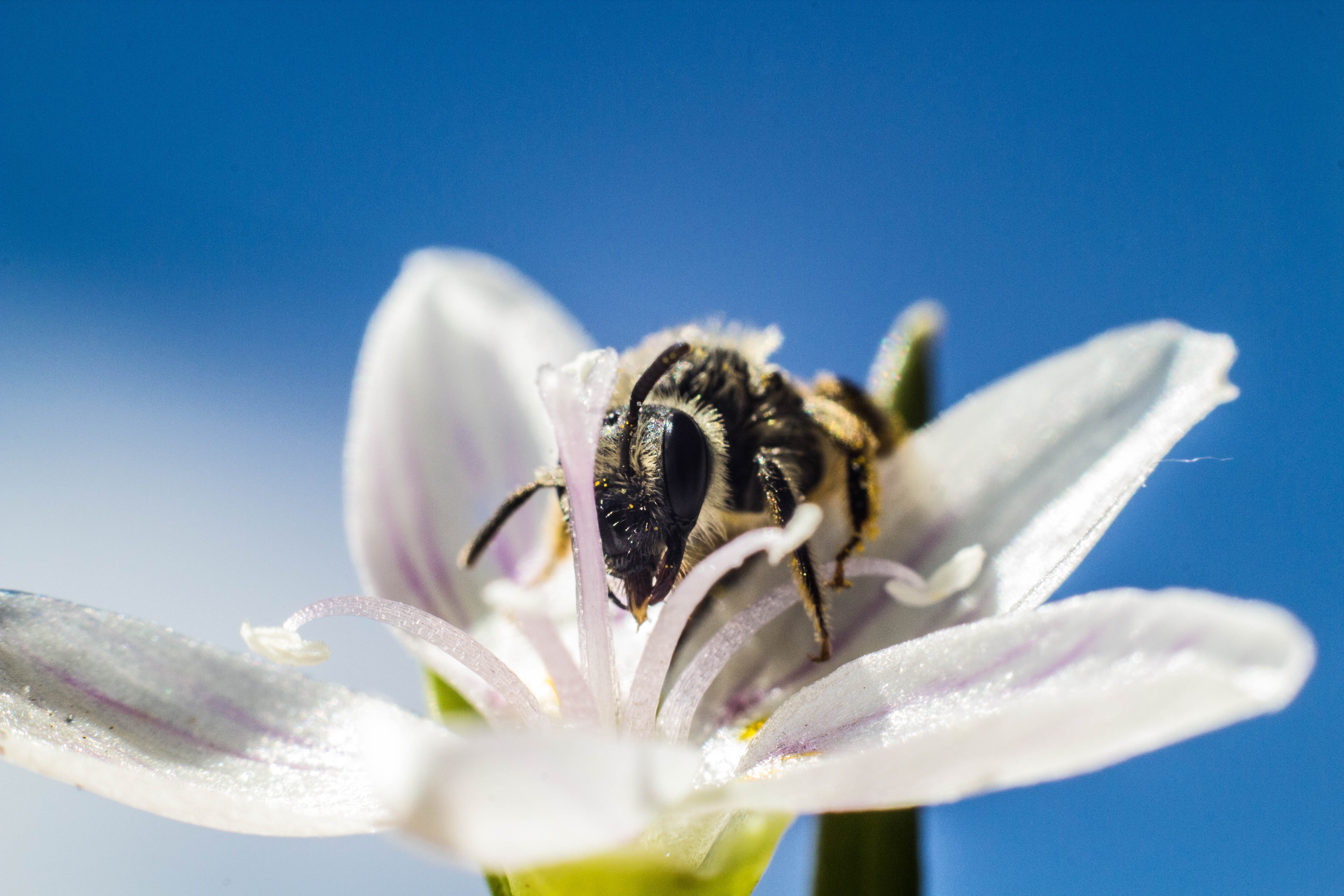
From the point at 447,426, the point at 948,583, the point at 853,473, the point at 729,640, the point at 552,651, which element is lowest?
the point at 552,651

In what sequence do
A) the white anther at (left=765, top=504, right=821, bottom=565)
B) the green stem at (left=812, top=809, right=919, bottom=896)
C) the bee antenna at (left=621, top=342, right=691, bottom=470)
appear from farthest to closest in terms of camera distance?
the green stem at (left=812, top=809, right=919, bottom=896), the bee antenna at (left=621, top=342, right=691, bottom=470), the white anther at (left=765, top=504, right=821, bottom=565)

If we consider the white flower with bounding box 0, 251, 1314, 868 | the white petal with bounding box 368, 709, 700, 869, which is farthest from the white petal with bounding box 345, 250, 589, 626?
the white petal with bounding box 368, 709, 700, 869

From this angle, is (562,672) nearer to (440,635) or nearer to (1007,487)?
(440,635)

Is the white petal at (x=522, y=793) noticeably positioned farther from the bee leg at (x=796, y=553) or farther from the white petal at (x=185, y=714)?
the bee leg at (x=796, y=553)

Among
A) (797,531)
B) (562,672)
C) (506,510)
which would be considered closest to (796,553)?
(797,531)

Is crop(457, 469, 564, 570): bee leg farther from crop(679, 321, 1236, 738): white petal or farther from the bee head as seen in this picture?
crop(679, 321, 1236, 738): white petal

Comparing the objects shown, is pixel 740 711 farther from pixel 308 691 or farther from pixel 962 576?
pixel 308 691
